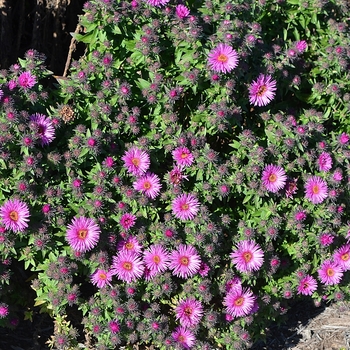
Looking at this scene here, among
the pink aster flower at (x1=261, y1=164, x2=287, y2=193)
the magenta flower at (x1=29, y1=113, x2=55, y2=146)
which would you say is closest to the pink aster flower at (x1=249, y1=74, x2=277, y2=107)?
the pink aster flower at (x1=261, y1=164, x2=287, y2=193)

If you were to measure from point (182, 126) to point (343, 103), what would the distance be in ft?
3.76

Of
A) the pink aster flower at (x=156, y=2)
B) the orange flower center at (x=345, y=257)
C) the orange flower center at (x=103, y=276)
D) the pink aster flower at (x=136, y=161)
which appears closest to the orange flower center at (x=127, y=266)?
the orange flower center at (x=103, y=276)

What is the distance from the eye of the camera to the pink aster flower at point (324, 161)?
3.70 m

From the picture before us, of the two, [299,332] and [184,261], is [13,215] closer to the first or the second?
[184,261]

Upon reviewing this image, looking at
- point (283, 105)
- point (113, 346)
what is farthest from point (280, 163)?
point (113, 346)

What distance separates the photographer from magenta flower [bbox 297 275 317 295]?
3805 millimetres

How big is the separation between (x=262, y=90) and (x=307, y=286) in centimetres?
131

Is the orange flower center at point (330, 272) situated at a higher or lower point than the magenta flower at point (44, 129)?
lower

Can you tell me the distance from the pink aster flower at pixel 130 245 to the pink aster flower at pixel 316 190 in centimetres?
112

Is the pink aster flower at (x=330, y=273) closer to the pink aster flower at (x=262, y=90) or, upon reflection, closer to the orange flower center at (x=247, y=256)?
the orange flower center at (x=247, y=256)

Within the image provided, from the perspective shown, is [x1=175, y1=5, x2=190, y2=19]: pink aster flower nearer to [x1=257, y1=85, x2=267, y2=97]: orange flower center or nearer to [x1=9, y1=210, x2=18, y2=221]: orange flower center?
[x1=257, y1=85, x2=267, y2=97]: orange flower center

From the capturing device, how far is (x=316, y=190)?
3.69 metres

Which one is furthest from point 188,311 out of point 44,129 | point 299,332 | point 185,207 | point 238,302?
point 44,129

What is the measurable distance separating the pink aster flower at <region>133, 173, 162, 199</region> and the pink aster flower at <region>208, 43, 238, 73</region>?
29.2 inches
